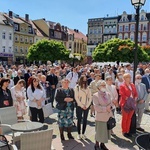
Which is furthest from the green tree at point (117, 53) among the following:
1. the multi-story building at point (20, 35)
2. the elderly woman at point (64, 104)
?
the elderly woman at point (64, 104)

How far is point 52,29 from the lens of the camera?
212 feet

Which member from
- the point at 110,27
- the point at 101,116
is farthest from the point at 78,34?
the point at 101,116

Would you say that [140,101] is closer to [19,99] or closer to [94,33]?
[19,99]

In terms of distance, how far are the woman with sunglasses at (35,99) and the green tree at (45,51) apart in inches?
1556

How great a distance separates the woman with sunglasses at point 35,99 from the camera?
697 centimetres

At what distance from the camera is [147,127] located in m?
7.86

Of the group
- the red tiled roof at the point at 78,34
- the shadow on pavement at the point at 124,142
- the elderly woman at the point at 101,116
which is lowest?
the shadow on pavement at the point at 124,142

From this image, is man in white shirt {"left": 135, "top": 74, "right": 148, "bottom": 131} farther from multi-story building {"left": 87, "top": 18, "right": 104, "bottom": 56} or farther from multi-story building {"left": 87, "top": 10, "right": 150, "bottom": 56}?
multi-story building {"left": 87, "top": 18, "right": 104, "bottom": 56}

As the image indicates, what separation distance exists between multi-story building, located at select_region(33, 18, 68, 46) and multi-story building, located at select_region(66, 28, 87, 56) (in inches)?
102

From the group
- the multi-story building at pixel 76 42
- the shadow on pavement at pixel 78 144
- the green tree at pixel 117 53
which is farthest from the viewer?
the multi-story building at pixel 76 42

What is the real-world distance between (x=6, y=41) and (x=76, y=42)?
29602 mm

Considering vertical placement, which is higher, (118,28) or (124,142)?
(118,28)

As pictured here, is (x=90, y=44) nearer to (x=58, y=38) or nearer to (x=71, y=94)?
(x=58, y=38)

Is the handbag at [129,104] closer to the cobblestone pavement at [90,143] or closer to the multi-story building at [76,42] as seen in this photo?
the cobblestone pavement at [90,143]
